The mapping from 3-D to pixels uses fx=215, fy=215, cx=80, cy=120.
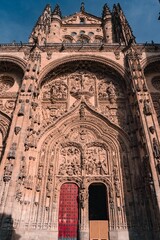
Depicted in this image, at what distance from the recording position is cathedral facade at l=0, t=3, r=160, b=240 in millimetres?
8594

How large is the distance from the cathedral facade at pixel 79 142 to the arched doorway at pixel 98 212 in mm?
40

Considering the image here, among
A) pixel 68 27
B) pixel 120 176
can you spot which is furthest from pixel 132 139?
pixel 68 27

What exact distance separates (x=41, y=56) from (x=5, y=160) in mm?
7724

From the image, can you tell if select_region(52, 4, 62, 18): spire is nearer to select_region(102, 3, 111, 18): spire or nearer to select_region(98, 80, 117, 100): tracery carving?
select_region(102, 3, 111, 18): spire

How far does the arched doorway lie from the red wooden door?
0.76 meters

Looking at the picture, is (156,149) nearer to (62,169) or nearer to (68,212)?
(62,169)

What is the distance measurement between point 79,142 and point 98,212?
3.88 m

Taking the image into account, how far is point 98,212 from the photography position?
1148 centimetres

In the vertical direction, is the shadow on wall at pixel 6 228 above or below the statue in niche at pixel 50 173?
below

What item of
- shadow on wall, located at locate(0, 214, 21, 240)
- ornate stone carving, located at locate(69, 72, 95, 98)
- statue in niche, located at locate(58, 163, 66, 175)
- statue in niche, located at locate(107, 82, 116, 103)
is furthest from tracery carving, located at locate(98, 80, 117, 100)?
shadow on wall, located at locate(0, 214, 21, 240)

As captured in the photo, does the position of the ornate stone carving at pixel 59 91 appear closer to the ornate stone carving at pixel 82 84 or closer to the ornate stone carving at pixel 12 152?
the ornate stone carving at pixel 82 84

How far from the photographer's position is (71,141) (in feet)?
37.3

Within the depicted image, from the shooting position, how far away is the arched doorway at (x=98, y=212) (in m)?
8.73

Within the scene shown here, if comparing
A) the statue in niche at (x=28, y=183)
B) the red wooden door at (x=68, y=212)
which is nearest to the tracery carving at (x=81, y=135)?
the red wooden door at (x=68, y=212)
